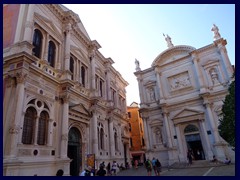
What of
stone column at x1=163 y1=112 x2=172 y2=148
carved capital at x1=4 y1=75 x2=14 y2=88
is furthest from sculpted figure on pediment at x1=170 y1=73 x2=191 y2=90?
carved capital at x1=4 y1=75 x2=14 y2=88

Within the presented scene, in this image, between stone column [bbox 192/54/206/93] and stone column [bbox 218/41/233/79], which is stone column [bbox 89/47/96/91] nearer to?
stone column [bbox 192/54/206/93]

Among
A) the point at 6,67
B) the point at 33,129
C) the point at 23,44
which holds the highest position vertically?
the point at 23,44

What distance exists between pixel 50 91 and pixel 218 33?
18812 millimetres

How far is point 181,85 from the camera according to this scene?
21.7 m

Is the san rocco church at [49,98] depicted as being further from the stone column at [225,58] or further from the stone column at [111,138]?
the stone column at [225,58]

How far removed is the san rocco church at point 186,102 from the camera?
18.7m

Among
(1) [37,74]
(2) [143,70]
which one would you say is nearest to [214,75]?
(2) [143,70]

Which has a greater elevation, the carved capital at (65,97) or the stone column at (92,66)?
the stone column at (92,66)

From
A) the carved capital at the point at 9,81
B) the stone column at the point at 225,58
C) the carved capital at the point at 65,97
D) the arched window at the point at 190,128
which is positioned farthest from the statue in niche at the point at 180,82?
the carved capital at the point at 9,81

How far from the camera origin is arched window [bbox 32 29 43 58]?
40.7ft

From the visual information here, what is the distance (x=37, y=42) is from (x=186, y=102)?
15.5 m

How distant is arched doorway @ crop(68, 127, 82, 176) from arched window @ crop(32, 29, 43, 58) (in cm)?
591

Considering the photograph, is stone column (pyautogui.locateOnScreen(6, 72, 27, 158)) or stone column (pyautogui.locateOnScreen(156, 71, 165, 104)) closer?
stone column (pyautogui.locateOnScreen(6, 72, 27, 158))
